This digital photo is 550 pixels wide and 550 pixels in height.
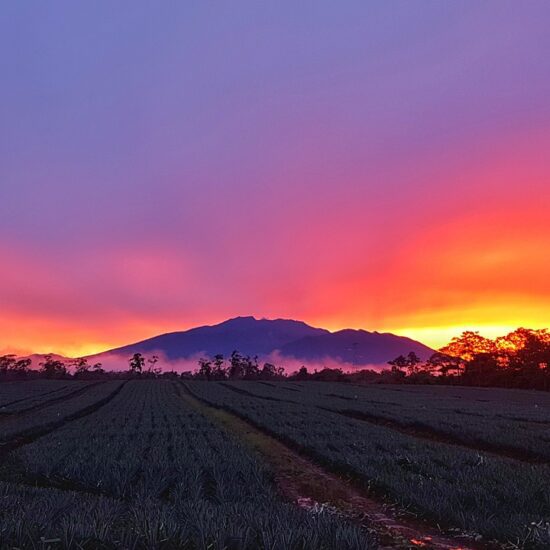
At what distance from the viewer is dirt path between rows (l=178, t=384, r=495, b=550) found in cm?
651

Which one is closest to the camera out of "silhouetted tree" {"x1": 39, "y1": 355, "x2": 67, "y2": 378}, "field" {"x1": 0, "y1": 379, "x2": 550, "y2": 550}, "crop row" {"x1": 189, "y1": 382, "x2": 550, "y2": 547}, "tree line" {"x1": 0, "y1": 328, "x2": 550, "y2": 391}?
"field" {"x1": 0, "y1": 379, "x2": 550, "y2": 550}

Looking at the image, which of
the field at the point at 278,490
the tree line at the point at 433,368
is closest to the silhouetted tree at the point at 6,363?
the tree line at the point at 433,368

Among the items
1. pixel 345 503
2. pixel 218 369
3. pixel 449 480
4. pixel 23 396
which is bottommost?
pixel 23 396

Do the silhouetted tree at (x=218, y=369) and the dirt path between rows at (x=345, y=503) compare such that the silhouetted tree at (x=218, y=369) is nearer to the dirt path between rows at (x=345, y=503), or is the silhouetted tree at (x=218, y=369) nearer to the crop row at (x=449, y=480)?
the dirt path between rows at (x=345, y=503)

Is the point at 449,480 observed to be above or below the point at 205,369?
below

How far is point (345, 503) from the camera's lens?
9078 millimetres

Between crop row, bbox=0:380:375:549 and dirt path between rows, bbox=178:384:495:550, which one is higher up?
crop row, bbox=0:380:375:549

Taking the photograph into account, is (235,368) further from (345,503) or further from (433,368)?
(345,503)

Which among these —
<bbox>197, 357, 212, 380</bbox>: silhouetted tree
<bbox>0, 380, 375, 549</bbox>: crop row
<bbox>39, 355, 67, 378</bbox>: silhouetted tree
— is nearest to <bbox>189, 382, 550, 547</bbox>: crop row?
<bbox>0, 380, 375, 549</bbox>: crop row

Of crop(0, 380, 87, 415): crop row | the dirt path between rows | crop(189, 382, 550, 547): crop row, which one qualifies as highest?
crop(189, 382, 550, 547): crop row

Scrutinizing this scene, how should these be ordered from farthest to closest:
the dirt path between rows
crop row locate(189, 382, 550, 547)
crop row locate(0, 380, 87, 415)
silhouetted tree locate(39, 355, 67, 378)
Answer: silhouetted tree locate(39, 355, 67, 378) → crop row locate(0, 380, 87, 415) → crop row locate(189, 382, 550, 547) → the dirt path between rows

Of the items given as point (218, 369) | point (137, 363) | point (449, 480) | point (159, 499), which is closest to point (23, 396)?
point (159, 499)

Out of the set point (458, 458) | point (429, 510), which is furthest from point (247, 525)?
point (458, 458)

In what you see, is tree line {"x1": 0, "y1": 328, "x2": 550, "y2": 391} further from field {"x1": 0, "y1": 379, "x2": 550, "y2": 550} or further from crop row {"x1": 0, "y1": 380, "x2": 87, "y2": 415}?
field {"x1": 0, "y1": 379, "x2": 550, "y2": 550}
